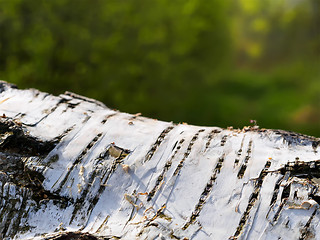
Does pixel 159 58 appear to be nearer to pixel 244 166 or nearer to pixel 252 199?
pixel 244 166

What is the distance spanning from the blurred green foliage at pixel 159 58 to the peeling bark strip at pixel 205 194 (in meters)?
6.31

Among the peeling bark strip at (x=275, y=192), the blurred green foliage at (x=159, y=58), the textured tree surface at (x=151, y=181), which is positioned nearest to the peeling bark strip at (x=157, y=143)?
the textured tree surface at (x=151, y=181)

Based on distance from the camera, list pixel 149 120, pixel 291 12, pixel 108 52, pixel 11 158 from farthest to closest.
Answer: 1. pixel 291 12
2. pixel 108 52
3. pixel 149 120
4. pixel 11 158

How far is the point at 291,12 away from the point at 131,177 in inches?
474

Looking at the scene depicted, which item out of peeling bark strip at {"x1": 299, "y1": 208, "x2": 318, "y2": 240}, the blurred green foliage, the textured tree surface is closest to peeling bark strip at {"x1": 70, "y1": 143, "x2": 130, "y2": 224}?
the textured tree surface

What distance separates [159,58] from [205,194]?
25.7 ft

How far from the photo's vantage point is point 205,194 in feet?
5.30

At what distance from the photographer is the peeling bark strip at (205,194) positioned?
1.54 m

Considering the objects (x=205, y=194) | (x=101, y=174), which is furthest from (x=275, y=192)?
(x=101, y=174)

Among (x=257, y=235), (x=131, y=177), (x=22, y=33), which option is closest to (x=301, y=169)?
(x=257, y=235)

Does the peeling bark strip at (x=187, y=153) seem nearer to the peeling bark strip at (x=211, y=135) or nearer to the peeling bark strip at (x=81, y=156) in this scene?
the peeling bark strip at (x=211, y=135)

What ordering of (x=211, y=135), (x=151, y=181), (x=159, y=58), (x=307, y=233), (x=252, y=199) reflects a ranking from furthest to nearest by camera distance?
(x=159, y=58) → (x=211, y=135) → (x=151, y=181) → (x=252, y=199) → (x=307, y=233)

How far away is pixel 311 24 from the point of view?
14453 millimetres

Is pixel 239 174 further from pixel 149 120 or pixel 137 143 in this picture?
pixel 149 120
